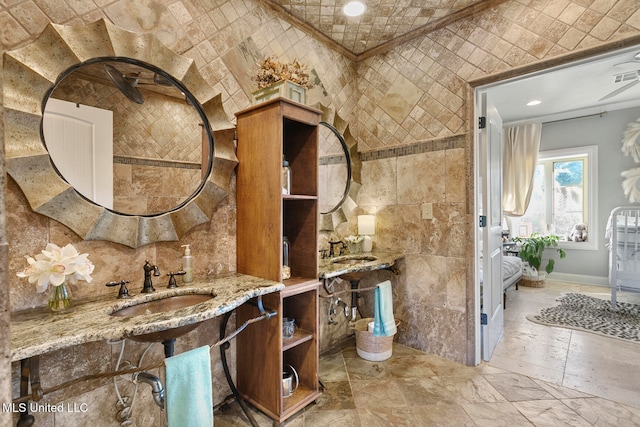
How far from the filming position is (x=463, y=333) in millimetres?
2473

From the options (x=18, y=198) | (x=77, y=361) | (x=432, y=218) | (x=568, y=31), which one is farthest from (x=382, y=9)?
(x=77, y=361)

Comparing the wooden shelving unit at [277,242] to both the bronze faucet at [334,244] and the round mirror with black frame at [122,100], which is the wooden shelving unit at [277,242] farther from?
the bronze faucet at [334,244]

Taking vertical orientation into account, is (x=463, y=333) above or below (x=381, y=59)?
below

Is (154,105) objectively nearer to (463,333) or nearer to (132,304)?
(132,304)

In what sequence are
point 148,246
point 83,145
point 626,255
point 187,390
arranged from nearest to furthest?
point 187,390
point 83,145
point 148,246
point 626,255

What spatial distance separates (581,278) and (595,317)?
195 cm

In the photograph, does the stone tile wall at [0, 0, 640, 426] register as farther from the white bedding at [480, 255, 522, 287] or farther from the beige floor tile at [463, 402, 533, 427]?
the white bedding at [480, 255, 522, 287]

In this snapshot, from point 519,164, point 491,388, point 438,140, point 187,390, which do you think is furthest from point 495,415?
point 519,164

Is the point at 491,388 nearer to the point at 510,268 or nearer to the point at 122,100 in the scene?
the point at 510,268

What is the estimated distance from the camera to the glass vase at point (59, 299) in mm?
1255

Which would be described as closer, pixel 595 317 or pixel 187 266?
pixel 187 266

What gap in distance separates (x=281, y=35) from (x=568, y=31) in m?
1.93

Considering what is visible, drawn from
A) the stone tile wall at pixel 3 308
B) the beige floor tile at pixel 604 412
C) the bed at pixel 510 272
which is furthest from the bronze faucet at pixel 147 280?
the bed at pixel 510 272

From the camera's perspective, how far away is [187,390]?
1282 mm
